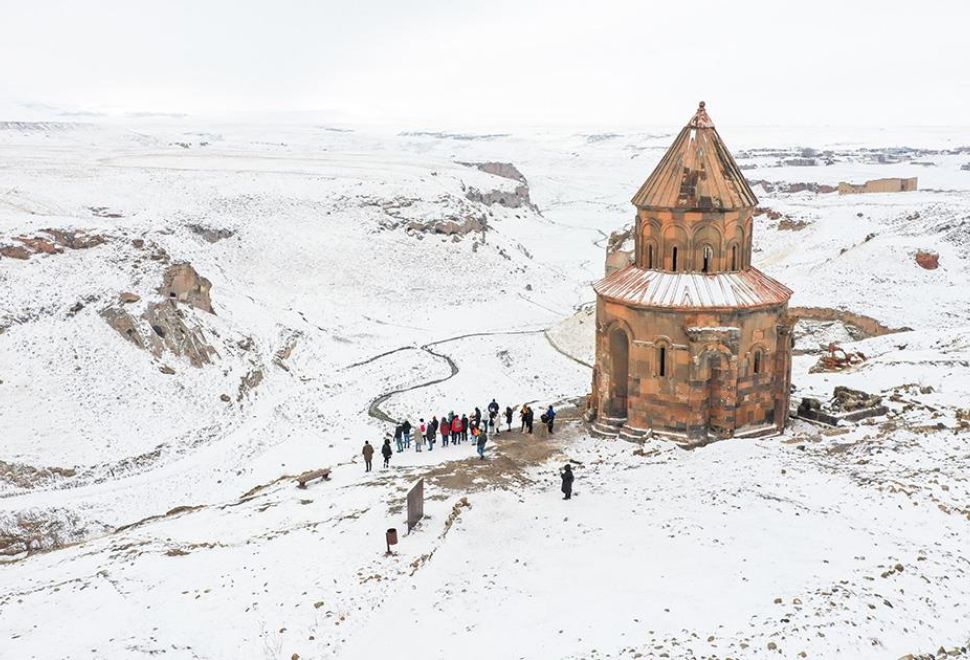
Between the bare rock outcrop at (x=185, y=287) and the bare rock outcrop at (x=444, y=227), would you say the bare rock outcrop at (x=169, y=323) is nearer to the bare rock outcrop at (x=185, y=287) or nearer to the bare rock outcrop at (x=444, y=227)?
the bare rock outcrop at (x=185, y=287)

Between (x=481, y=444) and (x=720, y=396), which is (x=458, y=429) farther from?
(x=720, y=396)

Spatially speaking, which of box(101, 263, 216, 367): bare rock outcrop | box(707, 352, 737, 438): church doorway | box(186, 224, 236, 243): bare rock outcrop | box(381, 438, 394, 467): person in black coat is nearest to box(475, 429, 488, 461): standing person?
box(381, 438, 394, 467): person in black coat

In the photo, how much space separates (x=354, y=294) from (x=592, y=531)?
3424 centimetres

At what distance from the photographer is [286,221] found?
5403 centimetres

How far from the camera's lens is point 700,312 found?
1991 cm

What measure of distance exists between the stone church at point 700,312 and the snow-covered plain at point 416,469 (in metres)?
1.37

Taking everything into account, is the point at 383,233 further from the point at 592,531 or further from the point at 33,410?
the point at 592,531

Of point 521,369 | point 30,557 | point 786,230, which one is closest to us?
point 30,557

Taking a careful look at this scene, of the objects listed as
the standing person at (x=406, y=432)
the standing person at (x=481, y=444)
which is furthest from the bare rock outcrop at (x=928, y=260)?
the standing person at (x=406, y=432)

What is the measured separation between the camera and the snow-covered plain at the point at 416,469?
11.7m

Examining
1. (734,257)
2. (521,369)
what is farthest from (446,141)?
(734,257)

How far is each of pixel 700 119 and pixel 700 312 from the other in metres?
5.28

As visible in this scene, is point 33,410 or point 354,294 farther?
point 354,294

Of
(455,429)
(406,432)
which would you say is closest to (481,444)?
(455,429)
